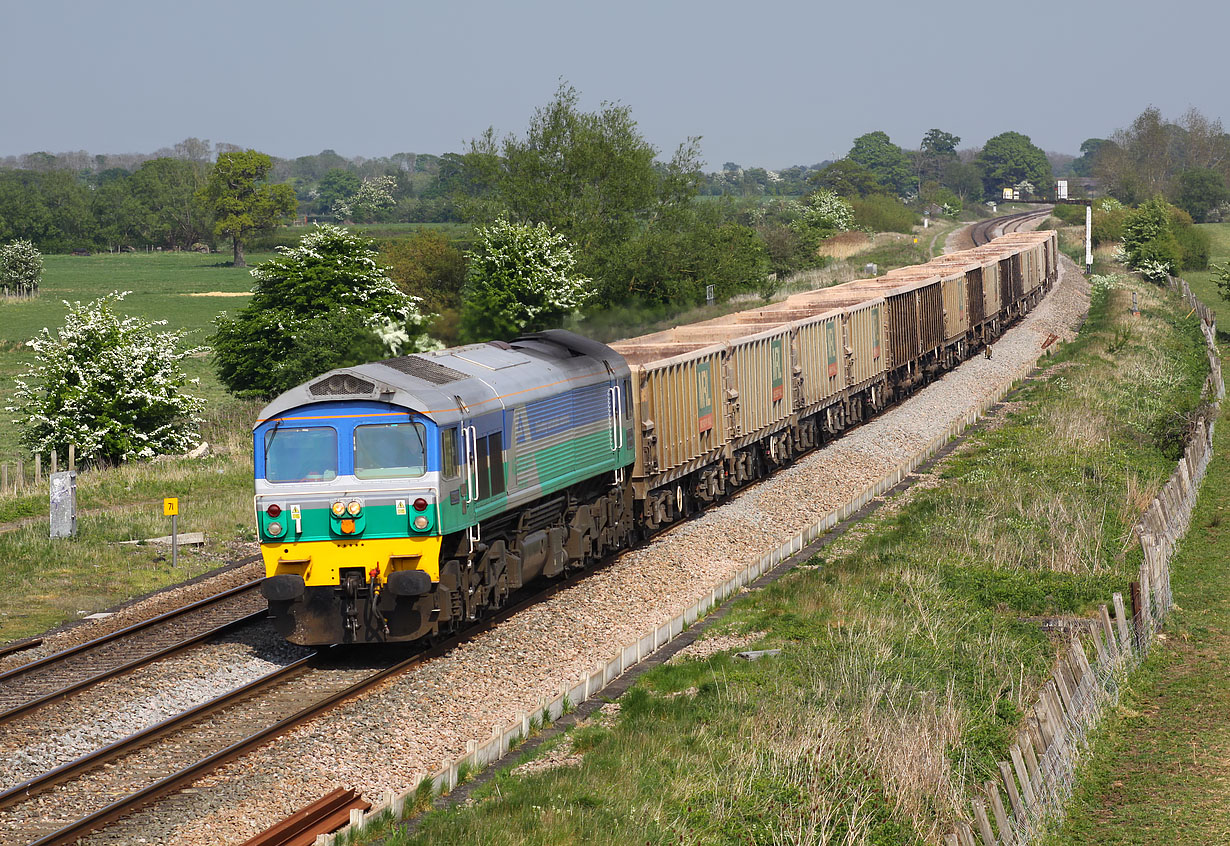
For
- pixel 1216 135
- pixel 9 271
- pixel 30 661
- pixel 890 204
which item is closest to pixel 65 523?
pixel 30 661

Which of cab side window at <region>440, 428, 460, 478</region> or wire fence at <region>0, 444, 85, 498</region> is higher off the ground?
cab side window at <region>440, 428, 460, 478</region>

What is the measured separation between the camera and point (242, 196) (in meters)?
149

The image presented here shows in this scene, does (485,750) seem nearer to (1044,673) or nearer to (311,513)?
(311,513)

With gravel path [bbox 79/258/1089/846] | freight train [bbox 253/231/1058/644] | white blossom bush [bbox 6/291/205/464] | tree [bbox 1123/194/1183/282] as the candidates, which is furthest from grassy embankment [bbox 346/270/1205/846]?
tree [bbox 1123/194/1183/282]

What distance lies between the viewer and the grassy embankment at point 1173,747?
12188 mm

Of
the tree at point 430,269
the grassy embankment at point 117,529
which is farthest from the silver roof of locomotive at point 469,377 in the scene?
the tree at point 430,269

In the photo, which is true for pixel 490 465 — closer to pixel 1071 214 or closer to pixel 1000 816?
pixel 1000 816

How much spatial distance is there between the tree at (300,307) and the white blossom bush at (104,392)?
5.12 metres

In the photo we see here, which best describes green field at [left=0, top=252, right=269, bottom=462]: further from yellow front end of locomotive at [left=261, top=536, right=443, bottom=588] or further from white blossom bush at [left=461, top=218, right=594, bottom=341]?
yellow front end of locomotive at [left=261, top=536, right=443, bottom=588]

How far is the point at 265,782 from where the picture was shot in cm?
1219

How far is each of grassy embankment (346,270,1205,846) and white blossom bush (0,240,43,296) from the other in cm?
8484

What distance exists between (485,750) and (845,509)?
46.3ft

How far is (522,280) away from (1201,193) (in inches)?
5158

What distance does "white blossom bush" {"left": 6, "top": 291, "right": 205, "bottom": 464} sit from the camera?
31250mm
